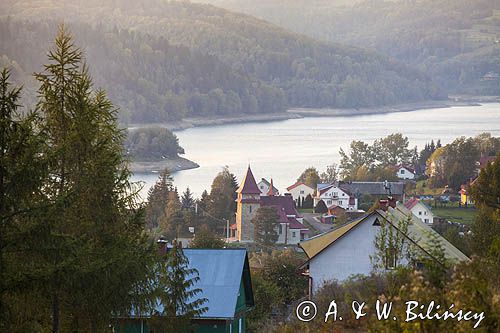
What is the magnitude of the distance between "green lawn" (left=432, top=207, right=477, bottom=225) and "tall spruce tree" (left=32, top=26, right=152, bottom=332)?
58.7 ft

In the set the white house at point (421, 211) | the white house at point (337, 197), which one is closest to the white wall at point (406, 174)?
the white house at point (337, 197)

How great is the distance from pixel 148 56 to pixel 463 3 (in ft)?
264

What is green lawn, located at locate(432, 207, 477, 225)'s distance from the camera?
75.2 ft

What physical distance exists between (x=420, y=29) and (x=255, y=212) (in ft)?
425

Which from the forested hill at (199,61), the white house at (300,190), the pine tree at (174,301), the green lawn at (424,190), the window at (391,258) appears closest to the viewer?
the window at (391,258)

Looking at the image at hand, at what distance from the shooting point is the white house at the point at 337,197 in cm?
2903

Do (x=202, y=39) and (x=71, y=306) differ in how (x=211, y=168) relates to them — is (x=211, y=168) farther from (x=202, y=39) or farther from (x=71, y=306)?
(x=202, y=39)

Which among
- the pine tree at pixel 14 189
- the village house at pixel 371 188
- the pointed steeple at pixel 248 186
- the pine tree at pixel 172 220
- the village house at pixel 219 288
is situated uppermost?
the pine tree at pixel 14 189

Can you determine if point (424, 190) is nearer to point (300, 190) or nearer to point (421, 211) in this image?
point (300, 190)

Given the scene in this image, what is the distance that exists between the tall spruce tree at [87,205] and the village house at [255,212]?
18416 millimetres

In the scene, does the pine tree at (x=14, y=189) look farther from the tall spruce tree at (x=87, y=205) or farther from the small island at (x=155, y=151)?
the small island at (x=155, y=151)

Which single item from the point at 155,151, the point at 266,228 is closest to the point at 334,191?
the point at 266,228

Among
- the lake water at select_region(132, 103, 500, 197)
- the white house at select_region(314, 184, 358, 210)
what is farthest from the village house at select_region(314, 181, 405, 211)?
the lake water at select_region(132, 103, 500, 197)

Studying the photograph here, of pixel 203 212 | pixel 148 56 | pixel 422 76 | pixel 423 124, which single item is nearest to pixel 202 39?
pixel 148 56
